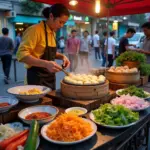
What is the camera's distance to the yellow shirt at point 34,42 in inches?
87.9

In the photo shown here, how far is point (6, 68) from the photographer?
7.12m

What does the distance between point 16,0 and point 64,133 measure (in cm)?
1505

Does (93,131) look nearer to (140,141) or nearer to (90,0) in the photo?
(140,141)

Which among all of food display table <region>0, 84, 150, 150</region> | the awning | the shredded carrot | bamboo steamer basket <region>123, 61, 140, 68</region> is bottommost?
food display table <region>0, 84, 150, 150</region>

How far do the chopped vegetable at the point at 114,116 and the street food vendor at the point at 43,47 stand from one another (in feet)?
2.16

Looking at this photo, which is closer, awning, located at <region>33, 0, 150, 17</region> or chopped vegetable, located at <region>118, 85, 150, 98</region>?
chopped vegetable, located at <region>118, 85, 150, 98</region>

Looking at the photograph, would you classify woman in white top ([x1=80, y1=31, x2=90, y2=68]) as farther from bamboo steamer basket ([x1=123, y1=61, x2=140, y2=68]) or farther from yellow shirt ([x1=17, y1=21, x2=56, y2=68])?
yellow shirt ([x1=17, y1=21, x2=56, y2=68])

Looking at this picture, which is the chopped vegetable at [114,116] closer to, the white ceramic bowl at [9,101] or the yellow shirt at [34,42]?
the white ceramic bowl at [9,101]

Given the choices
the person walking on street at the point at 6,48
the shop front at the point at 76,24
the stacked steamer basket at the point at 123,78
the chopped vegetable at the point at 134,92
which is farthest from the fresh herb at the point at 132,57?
the shop front at the point at 76,24

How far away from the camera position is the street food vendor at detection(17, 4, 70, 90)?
7.15ft

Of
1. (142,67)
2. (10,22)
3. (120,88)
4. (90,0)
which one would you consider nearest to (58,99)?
(120,88)

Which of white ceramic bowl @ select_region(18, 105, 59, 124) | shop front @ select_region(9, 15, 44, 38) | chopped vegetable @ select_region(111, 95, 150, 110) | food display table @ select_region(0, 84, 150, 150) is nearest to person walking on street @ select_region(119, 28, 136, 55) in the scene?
chopped vegetable @ select_region(111, 95, 150, 110)

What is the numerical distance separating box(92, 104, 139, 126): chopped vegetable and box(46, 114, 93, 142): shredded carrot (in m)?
0.20

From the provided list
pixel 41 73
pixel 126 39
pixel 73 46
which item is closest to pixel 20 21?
pixel 73 46
